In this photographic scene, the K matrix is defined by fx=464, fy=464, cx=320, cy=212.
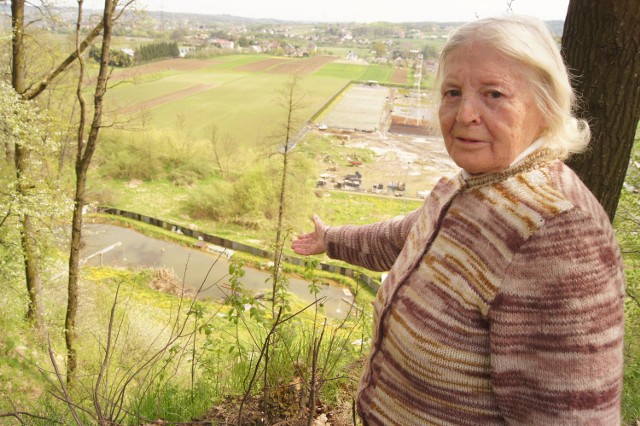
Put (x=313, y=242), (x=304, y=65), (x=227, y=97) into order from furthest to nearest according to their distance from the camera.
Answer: (x=304, y=65) → (x=227, y=97) → (x=313, y=242)

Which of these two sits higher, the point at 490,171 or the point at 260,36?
the point at 260,36

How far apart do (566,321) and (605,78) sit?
Answer: 1612 mm

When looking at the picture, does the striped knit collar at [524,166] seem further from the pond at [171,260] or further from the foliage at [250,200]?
the foliage at [250,200]

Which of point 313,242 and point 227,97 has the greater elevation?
point 313,242

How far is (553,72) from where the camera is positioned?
984 millimetres

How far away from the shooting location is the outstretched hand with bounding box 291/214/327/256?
1.84 m

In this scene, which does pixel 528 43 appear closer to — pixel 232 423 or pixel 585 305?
pixel 585 305

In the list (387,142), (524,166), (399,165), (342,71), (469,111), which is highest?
(342,71)

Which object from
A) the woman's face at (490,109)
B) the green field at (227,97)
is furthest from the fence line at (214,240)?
the woman's face at (490,109)

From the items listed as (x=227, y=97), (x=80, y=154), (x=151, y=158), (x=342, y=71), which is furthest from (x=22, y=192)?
(x=342, y=71)

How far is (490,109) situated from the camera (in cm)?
101

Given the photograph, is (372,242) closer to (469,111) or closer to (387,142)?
(469,111)

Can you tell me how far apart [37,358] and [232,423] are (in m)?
6.66

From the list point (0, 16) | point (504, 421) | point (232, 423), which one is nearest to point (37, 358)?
point (0, 16)
